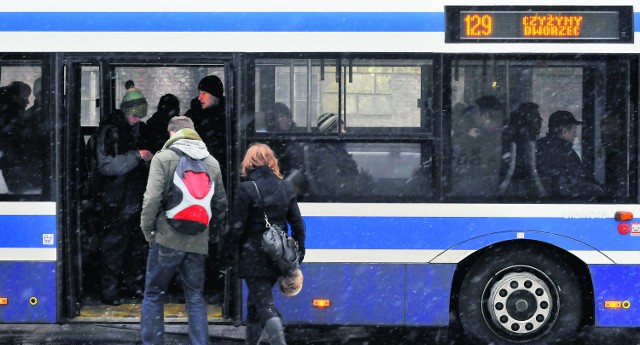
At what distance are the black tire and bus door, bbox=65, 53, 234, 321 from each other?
211 centimetres

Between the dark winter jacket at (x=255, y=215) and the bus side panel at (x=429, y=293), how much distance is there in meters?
1.37

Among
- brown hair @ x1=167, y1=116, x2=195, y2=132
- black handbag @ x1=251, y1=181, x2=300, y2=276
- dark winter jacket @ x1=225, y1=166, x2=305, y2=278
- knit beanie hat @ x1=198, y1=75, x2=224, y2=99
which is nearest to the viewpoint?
black handbag @ x1=251, y1=181, x2=300, y2=276

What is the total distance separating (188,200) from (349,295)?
1.65 metres

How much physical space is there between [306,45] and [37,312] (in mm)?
3023

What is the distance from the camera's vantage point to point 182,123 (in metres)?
7.39

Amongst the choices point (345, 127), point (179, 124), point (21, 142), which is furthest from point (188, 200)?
point (21, 142)

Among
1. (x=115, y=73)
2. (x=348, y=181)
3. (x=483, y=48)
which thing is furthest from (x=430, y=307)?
(x=115, y=73)

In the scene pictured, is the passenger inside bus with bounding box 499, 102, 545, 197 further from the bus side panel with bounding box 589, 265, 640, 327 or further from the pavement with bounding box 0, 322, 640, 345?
the pavement with bounding box 0, 322, 640, 345

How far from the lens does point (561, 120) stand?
7859mm

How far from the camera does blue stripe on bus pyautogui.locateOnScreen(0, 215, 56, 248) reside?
26.1 feet

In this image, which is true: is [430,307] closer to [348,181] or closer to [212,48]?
[348,181]

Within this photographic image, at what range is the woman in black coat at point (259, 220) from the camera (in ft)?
22.7

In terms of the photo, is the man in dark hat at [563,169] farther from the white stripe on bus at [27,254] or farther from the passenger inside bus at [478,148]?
the white stripe on bus at [27,254]

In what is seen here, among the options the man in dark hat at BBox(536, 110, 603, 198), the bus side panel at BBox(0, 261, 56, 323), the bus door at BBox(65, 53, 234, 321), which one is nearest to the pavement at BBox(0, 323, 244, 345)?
the bus door at BBox(65, 53, 234, 321)
